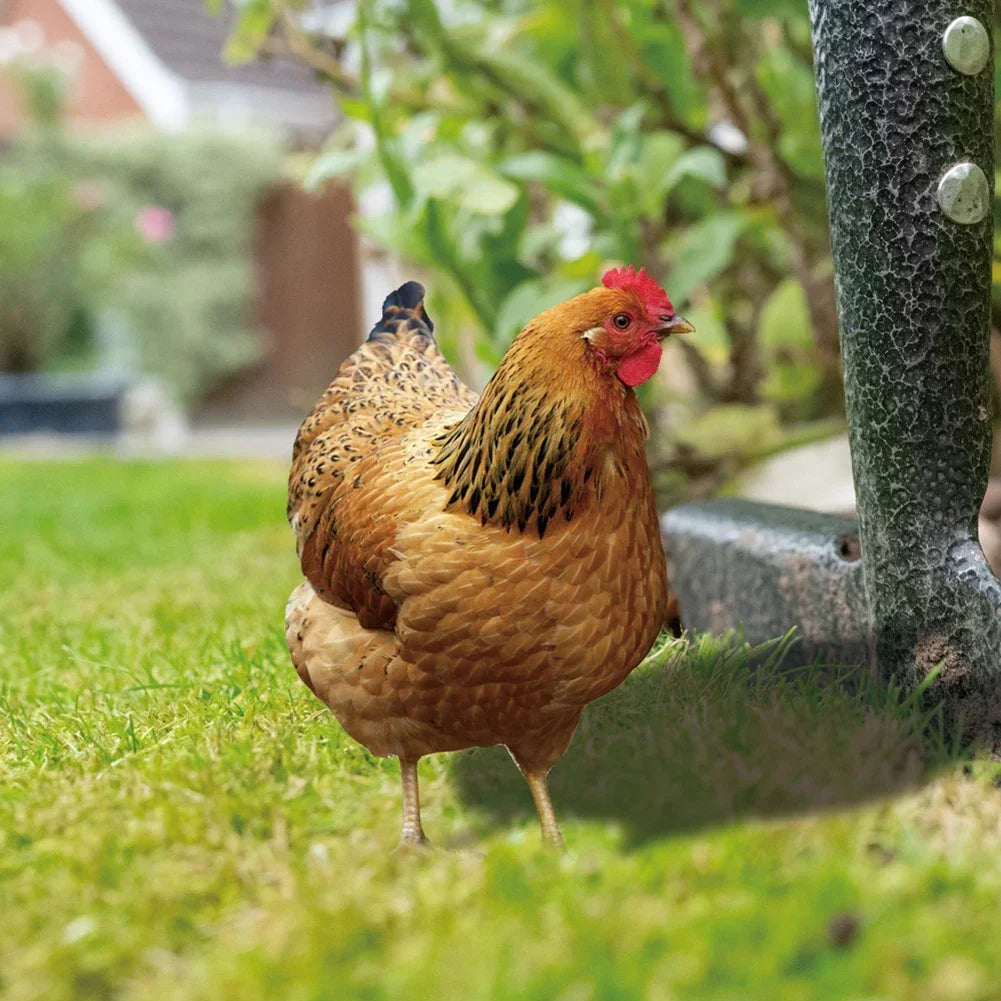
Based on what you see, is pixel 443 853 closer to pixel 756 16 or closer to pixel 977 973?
pixel 977 973

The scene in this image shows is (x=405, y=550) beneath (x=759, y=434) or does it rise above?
above

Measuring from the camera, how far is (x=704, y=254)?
3203mm

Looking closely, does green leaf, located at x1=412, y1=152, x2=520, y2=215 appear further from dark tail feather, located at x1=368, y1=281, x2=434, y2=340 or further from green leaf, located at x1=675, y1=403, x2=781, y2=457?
green leaf, located at x1=675, y1=403, x2=781, y2=457

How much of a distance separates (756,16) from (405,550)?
2104 millimetres

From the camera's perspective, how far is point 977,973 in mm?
1187

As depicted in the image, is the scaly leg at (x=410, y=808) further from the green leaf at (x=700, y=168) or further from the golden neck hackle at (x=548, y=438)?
the green leaf at (x=700, y=168)

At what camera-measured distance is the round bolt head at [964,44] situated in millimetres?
1771

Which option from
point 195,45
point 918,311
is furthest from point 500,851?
point 195,45

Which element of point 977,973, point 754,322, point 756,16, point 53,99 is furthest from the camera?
point 53,99

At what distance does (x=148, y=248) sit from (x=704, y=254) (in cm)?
1004

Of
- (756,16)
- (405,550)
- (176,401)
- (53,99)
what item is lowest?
(176,401)

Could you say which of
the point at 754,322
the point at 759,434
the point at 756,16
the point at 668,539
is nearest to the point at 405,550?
the point at 668,539

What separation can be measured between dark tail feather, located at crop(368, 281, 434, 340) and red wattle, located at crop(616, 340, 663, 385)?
724 millimetres

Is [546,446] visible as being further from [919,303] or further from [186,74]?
[186,74]
